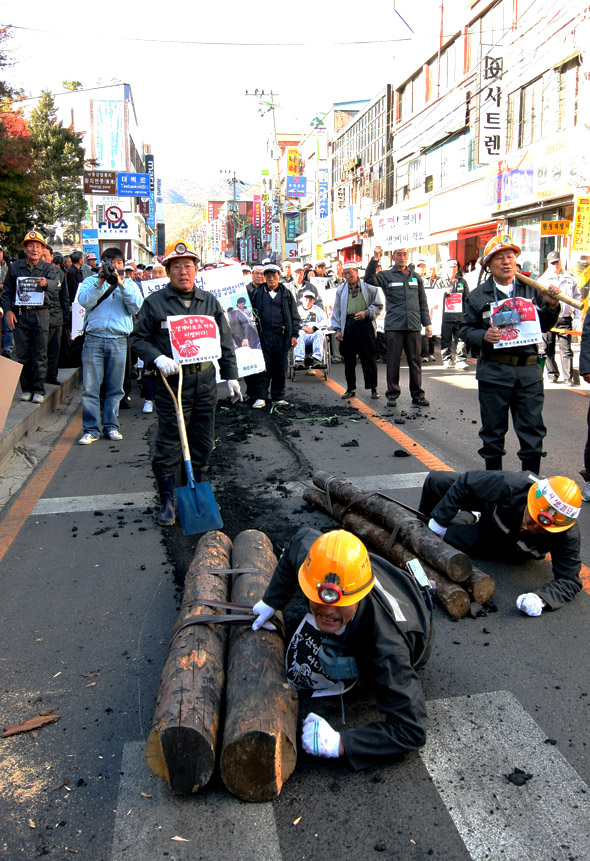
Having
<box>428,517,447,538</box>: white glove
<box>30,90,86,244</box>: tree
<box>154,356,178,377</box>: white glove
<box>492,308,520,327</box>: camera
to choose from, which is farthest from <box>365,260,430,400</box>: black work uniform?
<box>30,90,86,244</box>: tree

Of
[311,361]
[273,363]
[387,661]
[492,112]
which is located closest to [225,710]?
[387,661]

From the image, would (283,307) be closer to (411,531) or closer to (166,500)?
(166,500)

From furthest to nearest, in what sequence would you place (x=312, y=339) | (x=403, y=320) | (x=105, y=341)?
(x=312, y=339)
(x=403, y=320)
(x=105, y=341)

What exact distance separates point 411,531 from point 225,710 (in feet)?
6.36

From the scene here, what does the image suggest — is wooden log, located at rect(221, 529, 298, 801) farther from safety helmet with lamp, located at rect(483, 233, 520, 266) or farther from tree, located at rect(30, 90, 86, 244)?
tree, located at rect(30, 90, 86, 244)

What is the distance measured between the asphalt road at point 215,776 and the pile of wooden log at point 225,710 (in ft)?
0.48

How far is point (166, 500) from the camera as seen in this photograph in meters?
5.54

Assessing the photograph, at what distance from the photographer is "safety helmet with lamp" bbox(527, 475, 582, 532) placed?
12.4 ft

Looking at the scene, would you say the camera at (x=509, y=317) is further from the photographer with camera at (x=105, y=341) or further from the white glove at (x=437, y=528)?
the photographer with camera at (x=105, y=341)

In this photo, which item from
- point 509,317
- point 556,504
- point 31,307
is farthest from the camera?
point 31,307

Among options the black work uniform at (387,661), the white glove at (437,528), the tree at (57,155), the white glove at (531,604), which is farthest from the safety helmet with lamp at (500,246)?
the tree at (57,155)

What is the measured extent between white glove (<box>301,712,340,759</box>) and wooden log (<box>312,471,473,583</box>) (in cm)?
146

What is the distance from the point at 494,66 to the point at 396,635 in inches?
973

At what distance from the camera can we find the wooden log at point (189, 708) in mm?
2584
